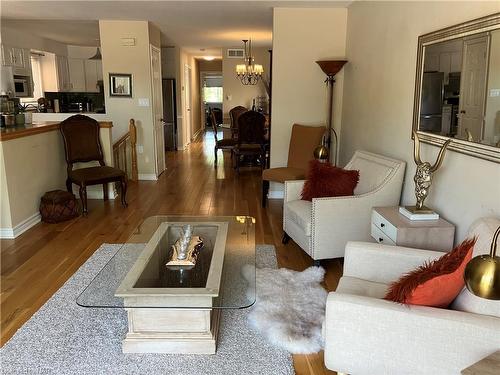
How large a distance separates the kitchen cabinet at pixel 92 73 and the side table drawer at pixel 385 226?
317 inches

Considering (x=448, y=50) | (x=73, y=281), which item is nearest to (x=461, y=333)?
(x=448, y=50)

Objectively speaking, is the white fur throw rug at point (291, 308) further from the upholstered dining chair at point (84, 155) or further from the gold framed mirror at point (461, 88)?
the upholstered dining chair at point (84, 155)

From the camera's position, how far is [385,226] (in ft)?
8.87

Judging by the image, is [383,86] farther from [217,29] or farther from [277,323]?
[217,29]

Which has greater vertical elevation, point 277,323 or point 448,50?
point 448,50

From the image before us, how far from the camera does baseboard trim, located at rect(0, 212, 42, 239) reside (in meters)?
3.90

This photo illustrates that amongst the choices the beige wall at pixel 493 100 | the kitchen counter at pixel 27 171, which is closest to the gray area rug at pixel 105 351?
the beige wall at pixel 493 100

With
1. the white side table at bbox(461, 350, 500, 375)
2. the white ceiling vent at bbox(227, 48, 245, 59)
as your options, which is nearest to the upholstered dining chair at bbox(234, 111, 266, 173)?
the white ceiling vent at bbox(227, 48, 245, 59)

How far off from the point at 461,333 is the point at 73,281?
2550mm

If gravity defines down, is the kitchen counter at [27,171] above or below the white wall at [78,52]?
below

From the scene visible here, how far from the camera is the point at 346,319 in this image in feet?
5.42

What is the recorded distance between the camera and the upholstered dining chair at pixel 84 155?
4.63m

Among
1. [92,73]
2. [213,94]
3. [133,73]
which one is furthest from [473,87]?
[213,94]

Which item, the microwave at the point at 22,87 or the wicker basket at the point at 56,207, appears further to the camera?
the microwave at the point at 22,87
